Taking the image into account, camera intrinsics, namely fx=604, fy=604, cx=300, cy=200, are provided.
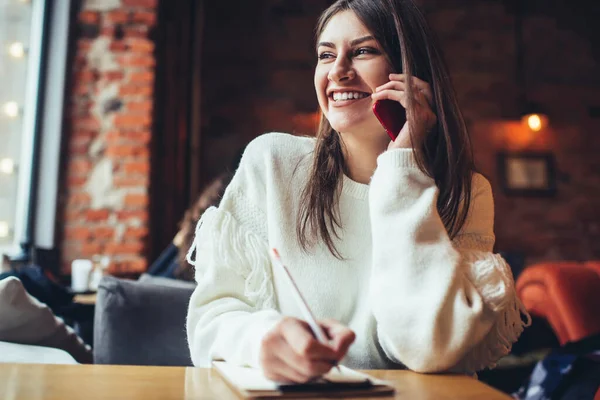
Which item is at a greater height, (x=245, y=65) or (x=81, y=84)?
(x=245, y=65)

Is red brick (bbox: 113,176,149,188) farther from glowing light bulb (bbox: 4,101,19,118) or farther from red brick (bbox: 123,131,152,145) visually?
glowing light bulb (bbox: 4,101,19,118)

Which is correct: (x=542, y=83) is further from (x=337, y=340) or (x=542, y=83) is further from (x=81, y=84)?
(x=337, y=340)

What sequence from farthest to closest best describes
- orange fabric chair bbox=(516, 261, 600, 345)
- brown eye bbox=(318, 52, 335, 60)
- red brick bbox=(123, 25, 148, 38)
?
red brick bbox=(123, 25, 148, 38) → orange fabric chair bbox=(516, 261, 600, 345) → brown eye bbox=(318, 52, 335, 60)

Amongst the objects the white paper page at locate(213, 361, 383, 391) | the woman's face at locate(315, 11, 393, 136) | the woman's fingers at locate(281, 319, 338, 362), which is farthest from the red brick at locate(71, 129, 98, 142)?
the woman's fingers at locate(281, 319, 338, 362)

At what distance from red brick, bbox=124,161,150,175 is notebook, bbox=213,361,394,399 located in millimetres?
2982

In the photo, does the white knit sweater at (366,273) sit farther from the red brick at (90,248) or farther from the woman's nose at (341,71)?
the red brick at (90,248)

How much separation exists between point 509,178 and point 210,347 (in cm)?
486

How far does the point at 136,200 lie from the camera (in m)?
3.62

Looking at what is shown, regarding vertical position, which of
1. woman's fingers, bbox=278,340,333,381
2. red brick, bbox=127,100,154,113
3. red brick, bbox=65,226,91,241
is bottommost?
red brick, bbox=65,226,91,241

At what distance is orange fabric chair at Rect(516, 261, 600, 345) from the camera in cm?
273

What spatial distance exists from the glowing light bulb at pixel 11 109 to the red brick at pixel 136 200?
29.8 inches

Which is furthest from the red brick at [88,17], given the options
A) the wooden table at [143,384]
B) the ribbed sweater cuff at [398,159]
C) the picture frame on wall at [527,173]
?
the picture frame on wall at [527,173]

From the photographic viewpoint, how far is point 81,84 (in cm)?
357

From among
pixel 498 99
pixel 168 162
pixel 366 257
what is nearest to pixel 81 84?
pixel 168 162
